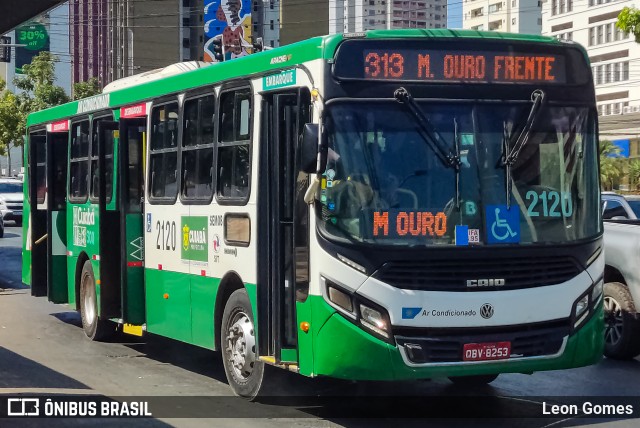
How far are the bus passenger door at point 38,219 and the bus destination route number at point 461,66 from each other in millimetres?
8301

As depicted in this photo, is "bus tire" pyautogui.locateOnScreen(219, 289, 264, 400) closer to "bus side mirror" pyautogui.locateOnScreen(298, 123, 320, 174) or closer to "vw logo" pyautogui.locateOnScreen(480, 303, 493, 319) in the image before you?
"bus side mirror" pyautogui.locateOnScreen(298, 123, 320, 174)

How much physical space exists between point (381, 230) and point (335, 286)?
21.0 inches

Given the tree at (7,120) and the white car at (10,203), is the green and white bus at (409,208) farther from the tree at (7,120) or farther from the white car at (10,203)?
the tree at (7,120)

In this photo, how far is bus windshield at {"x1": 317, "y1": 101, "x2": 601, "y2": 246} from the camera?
8172mm

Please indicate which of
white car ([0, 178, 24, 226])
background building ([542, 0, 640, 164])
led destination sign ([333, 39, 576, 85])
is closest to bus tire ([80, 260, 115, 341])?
led destination sign ([333, 39, 576, 85])

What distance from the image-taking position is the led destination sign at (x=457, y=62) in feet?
27.5

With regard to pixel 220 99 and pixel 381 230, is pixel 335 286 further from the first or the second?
pixel 220 99

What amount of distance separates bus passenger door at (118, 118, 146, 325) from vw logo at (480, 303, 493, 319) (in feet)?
16.6

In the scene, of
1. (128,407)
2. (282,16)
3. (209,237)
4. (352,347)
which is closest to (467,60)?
(352,347)

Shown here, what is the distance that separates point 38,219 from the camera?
1570 centimetres

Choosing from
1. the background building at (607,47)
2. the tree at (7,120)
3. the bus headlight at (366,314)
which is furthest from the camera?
the background building at (607,47)

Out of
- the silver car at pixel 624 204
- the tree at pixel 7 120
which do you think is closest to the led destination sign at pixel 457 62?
the silver car at pixel 624 204

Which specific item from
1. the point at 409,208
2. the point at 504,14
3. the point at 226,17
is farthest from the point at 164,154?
the point at 504,14

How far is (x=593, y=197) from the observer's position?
29.0 feet
